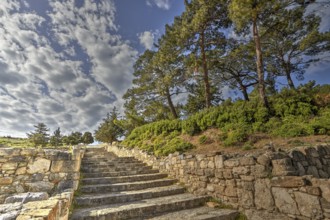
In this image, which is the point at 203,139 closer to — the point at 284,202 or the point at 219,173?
the point at 219,173

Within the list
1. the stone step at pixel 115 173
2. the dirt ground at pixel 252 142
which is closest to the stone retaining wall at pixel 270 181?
the dirt ground at pixel 252 142

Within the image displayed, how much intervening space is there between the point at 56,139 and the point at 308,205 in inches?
1321

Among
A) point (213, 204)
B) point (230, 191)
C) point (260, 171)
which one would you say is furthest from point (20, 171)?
point (260, 171)

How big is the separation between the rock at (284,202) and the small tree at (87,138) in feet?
104

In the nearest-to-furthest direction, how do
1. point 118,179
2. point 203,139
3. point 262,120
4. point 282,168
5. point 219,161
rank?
point 282,168, point 219,161, point 118,179, point 262,120, point 203,139

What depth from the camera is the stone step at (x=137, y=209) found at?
3.60 m

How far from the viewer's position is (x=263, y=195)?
3426 millimetres

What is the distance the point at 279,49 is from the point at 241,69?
3294 mm

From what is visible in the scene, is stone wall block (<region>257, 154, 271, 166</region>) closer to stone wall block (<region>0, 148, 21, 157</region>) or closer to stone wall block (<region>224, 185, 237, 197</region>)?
stone wall block (<region>224, 185, 237, 197</region>)

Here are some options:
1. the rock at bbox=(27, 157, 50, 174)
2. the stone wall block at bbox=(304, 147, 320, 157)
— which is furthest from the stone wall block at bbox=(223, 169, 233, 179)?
the rock at bbox=(27, 157, 50, 174)

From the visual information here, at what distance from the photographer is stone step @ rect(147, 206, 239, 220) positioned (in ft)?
11.9

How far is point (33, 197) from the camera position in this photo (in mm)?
3242

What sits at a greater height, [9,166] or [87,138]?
[87,138]

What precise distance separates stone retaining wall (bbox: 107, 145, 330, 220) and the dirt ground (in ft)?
2.74
